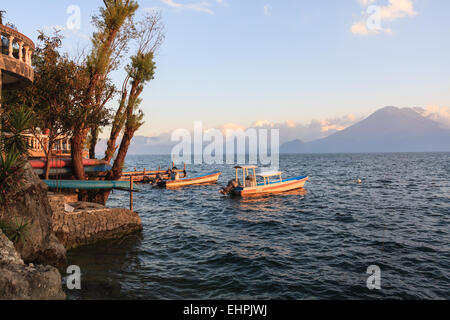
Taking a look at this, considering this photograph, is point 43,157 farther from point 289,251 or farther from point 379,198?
point 379,198

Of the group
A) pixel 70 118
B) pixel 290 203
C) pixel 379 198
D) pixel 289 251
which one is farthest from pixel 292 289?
pixel 379 198

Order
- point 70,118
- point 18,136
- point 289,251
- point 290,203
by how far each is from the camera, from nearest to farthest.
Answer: point 18,136 < point 289,251 < point 70,118 < point 290,203

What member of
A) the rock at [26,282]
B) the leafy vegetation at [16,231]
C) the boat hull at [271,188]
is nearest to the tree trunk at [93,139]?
the leafy vegetation at [16,231]

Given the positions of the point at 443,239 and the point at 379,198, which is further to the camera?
the point at 379,198

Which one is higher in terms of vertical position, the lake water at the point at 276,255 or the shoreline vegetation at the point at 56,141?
the shoreline vegetation at the point at 56,141

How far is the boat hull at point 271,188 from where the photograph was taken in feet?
97.8

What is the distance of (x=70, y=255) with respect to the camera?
12.3 meters

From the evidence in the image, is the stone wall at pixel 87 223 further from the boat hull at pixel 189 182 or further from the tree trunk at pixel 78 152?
the boat hull at pixel 189 182

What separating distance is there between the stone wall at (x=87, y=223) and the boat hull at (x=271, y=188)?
15.1 m

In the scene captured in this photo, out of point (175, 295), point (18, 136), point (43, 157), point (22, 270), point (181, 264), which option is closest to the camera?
point (22, 270)

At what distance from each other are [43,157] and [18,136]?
943 cm

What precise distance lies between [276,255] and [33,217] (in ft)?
34.0

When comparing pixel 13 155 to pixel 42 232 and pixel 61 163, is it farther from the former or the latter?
pixel 61 163

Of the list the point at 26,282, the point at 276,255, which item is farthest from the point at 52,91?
the point at 276,255
